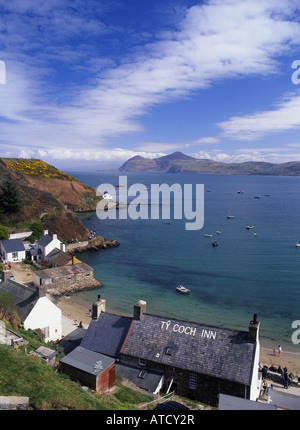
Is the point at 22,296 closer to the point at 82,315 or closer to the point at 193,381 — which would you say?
the point at 82,315

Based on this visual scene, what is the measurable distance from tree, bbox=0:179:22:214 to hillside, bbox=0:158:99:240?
2.05ft

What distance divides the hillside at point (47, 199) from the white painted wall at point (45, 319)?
37.6m

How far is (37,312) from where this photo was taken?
2405 centimetres

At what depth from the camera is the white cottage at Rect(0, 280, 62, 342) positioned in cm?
2372

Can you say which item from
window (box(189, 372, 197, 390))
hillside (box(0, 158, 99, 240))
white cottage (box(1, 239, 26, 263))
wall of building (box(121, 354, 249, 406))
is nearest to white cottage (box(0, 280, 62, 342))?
wall of building (box(121, 354, 249, 406))

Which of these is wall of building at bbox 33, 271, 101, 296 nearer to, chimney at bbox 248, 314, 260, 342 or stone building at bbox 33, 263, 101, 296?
stone building at bbox 33, 263, 101, 296

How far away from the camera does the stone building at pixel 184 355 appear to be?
1736 cm

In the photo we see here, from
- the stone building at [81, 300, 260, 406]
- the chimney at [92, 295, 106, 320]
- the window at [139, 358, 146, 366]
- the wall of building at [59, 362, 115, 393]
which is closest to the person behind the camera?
the wall of building at [59, 362, 115, 393]

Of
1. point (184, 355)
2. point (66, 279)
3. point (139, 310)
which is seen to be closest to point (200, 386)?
point (184, 355)

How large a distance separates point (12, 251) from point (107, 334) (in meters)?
30.6

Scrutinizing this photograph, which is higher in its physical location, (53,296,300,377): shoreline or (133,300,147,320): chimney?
(133,300,147,320): chimney

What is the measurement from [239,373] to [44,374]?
10579 millimetres

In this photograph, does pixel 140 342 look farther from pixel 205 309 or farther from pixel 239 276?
pixel 239 276

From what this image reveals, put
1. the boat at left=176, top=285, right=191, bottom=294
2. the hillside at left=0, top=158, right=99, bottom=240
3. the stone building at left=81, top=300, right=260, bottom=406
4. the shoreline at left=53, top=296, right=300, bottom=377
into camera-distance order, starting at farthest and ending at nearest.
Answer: the hillside at left=0, top=158, right=99, bottom=240, the boat at left=176, top=285, right=191, bottom=294, the shoreline at left=53, top=296, right=300, bottom=377, the stone building at left=81, top=300, right=260, bottom=406
